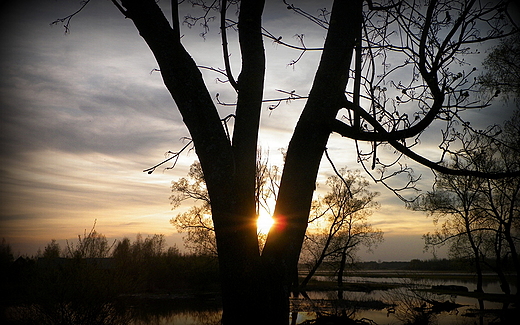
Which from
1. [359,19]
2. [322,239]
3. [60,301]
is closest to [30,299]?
[60,301]

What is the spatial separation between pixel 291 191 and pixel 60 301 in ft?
35.0

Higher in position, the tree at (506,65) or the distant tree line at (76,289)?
the tree at (506,65)

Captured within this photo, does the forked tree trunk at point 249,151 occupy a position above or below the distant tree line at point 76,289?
above

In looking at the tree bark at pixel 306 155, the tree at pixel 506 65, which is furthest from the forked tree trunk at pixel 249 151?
the tree at pixel 506 65

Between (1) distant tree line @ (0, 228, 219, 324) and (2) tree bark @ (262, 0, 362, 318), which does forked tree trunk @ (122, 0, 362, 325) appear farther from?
(1) distant tree line @ (0, 228, 219, 324)

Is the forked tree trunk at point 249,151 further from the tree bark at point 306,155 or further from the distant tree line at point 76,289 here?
the distant tree line at point 76,289

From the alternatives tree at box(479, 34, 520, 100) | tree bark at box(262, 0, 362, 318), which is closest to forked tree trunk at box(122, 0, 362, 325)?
tree bark at box(262, 0, 362, 318)

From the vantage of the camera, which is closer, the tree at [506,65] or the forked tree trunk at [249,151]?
the forked tree trunk at [249,151]

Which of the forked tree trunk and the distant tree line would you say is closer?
the forked tree trunk

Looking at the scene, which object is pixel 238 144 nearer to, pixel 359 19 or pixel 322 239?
pixel 359 19

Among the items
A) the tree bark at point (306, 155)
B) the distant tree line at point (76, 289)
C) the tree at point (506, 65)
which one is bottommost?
the distant tree line at point (76, 289)

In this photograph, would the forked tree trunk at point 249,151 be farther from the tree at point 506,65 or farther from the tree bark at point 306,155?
the tree at point 506,65

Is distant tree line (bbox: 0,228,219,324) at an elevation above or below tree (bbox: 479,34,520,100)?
below

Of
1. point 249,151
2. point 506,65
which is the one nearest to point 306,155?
point 249,151
